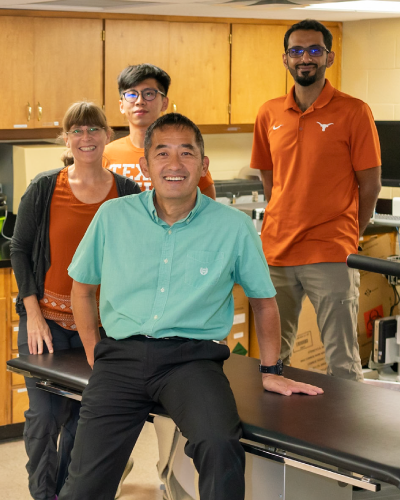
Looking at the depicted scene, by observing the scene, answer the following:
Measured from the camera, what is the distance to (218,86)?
4676mm

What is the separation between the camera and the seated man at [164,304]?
6.79 feet

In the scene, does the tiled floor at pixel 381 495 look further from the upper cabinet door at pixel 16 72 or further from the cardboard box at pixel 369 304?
the upper cabinet door at pixel 16 72

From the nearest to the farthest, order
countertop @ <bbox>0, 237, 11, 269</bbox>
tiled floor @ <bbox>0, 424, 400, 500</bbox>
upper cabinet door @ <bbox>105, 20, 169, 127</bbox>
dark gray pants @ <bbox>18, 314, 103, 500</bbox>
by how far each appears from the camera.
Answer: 1. dark gray pants @ <bbox>18, 314, 103, 500</bbox>
2. tiled floor @ <bbox>0, 424, 400, 500</bbox>
3. countertop @ <bbox>0, 237, 11, 269</bbox>
4. upper cabinet door @ <bbox>105, 20, 169, 127</bbox>

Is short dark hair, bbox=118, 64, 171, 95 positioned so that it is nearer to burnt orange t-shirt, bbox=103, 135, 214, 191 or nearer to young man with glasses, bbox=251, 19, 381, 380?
burnt orange t-shirt, bbox=103, 135, 214, 191

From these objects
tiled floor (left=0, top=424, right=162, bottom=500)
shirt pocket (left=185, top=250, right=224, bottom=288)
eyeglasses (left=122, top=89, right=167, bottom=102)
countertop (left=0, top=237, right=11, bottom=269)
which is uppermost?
eyeglasses (left=122, top=89, right=167, bottom=102)

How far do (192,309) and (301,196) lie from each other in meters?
1.07

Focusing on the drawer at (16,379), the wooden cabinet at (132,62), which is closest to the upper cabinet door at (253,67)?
the wooden cabinet at (132,62)

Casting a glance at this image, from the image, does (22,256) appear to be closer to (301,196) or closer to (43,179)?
(43,179)

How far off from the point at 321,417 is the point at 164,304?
539mm

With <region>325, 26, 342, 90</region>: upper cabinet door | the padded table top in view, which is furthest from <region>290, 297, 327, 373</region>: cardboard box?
the padded table top

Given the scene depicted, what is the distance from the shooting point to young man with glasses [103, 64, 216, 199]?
3.10 meters

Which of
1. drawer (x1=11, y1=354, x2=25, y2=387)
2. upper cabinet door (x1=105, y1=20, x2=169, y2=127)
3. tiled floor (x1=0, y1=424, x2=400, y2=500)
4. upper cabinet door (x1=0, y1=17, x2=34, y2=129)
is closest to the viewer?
tiled floor (x1=0, y1=424, x2=400, y2=500)

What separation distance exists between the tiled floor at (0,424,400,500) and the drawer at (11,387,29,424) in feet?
0.39

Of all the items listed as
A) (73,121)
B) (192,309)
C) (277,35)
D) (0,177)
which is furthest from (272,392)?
(277,35)
